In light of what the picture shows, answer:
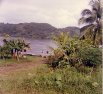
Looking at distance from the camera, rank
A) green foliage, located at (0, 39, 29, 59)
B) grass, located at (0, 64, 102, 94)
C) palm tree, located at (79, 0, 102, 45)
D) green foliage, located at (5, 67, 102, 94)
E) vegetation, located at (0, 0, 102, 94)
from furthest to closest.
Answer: green foliage, located at (0, 39, 29, 59)
palm tree, located at (79, 0, 102, 45)
vegetation, located at (0, 0, 102, 94)
green foliage, located at (5, 67, 102, 94)
grass, located at (0, 64, 102, 94)

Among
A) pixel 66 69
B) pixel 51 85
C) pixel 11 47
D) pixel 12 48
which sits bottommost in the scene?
pixel 51 85

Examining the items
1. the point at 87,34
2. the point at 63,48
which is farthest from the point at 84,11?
the point at 63,48

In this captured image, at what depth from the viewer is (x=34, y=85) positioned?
1332 cm

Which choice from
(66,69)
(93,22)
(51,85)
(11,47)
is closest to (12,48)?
(11,47)

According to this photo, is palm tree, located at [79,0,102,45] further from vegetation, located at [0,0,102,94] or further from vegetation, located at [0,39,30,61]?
vegetation, located at [0,39,30,61]

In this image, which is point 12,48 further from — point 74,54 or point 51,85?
point 51,85

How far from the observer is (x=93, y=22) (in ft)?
87.0

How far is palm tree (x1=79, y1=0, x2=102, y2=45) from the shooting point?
1024 inches

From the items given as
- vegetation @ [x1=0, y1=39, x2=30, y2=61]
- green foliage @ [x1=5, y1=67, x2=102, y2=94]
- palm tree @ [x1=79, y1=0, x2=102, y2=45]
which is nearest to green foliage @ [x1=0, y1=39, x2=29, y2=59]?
vegetation @ [x1=0, y1=39, x2=30, y2=61]

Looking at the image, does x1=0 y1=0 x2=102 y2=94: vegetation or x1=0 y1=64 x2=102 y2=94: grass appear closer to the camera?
x1=0 y1=64 x2=102 y2=94: grass

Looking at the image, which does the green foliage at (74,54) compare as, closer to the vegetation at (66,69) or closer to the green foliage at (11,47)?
the vegetation at (66,69)

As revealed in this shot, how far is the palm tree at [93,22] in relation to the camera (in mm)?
26016

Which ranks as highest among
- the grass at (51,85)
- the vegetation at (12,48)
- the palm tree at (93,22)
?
the palm tree at (93,22)

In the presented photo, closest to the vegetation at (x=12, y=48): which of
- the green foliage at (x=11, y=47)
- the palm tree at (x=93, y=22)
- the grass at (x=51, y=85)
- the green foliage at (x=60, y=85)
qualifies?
the green foliage at (x=11, y=47)
